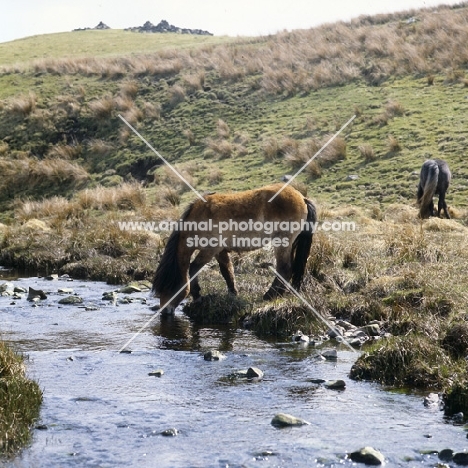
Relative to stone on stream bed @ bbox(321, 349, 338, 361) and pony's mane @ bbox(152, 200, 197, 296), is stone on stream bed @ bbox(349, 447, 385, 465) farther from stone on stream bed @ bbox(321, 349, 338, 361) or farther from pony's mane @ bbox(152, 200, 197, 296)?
pony's mane @ bbox(152, 200, 197, 296)

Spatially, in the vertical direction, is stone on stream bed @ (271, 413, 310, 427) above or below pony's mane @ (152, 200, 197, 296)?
below

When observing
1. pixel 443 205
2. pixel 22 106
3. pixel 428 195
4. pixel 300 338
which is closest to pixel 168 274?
pixel 300 338

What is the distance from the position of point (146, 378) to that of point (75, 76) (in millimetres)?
29098

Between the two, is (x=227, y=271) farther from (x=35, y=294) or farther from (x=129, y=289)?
(x=35, y=294)

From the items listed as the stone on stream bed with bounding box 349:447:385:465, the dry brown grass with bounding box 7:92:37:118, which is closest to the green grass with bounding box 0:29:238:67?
the dry brown grass with bounding box 7:92:37:118

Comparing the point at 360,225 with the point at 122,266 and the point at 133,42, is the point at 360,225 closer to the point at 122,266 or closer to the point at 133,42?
the point at 122,266

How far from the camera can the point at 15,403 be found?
677 centimetres

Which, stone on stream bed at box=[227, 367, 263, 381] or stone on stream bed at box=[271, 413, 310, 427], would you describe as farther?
stone on stream bed at box=[227, 367, 263, 381]

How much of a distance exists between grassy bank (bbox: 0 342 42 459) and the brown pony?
3.66 metres

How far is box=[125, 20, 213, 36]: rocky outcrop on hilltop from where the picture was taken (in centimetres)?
6338

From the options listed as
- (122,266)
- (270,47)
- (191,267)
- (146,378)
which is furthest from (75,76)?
(146,378)

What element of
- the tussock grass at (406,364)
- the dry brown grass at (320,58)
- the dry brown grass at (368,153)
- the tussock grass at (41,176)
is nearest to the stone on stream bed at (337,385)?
the tussock grass at (406,364)

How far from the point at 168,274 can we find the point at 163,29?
56.1 meters

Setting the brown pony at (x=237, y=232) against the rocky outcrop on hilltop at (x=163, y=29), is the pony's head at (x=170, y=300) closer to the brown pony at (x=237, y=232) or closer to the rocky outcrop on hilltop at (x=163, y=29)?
the brown pony at (x=237, y=232)
